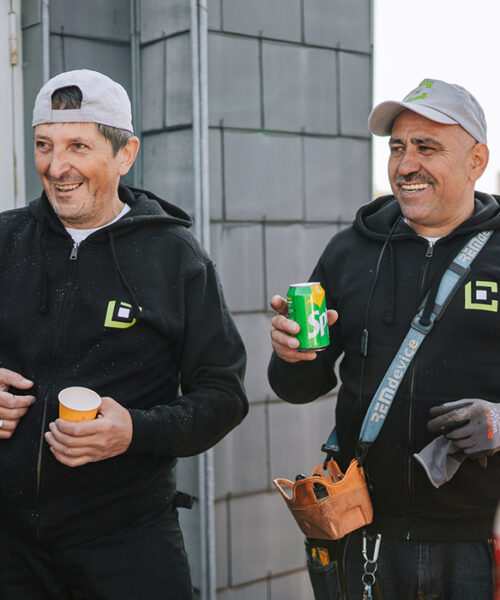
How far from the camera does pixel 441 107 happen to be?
240 cm

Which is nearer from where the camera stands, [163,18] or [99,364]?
[99,364]

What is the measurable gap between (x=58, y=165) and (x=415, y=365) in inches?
49.1

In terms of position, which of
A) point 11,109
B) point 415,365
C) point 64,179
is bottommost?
point 415,365

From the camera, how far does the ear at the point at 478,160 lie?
2.48 m

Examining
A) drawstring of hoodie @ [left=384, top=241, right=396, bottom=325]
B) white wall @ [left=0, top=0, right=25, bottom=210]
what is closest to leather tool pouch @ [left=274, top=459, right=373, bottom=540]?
drawstring of hoodie @ [left=384, top=241, right=396, bottom=325]

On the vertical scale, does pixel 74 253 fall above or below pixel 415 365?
above

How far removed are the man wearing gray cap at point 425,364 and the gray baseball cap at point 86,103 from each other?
0.78m

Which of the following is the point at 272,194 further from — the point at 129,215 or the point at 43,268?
the point at 43,268

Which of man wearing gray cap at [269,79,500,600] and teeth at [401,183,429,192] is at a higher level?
teeth at [401,183,429,192]

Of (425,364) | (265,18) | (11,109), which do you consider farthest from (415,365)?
(11,109)

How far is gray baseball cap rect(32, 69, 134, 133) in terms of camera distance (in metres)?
2.33

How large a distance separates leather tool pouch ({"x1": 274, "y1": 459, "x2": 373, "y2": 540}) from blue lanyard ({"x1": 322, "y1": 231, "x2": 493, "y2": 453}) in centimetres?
14

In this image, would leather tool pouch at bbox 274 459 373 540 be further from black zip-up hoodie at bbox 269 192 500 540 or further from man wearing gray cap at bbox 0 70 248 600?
man wearing gray cap at bbox 0 70 248 600

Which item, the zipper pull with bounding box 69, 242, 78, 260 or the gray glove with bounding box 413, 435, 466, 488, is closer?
the gray glove with bounding box 413, 435, 466, 488
